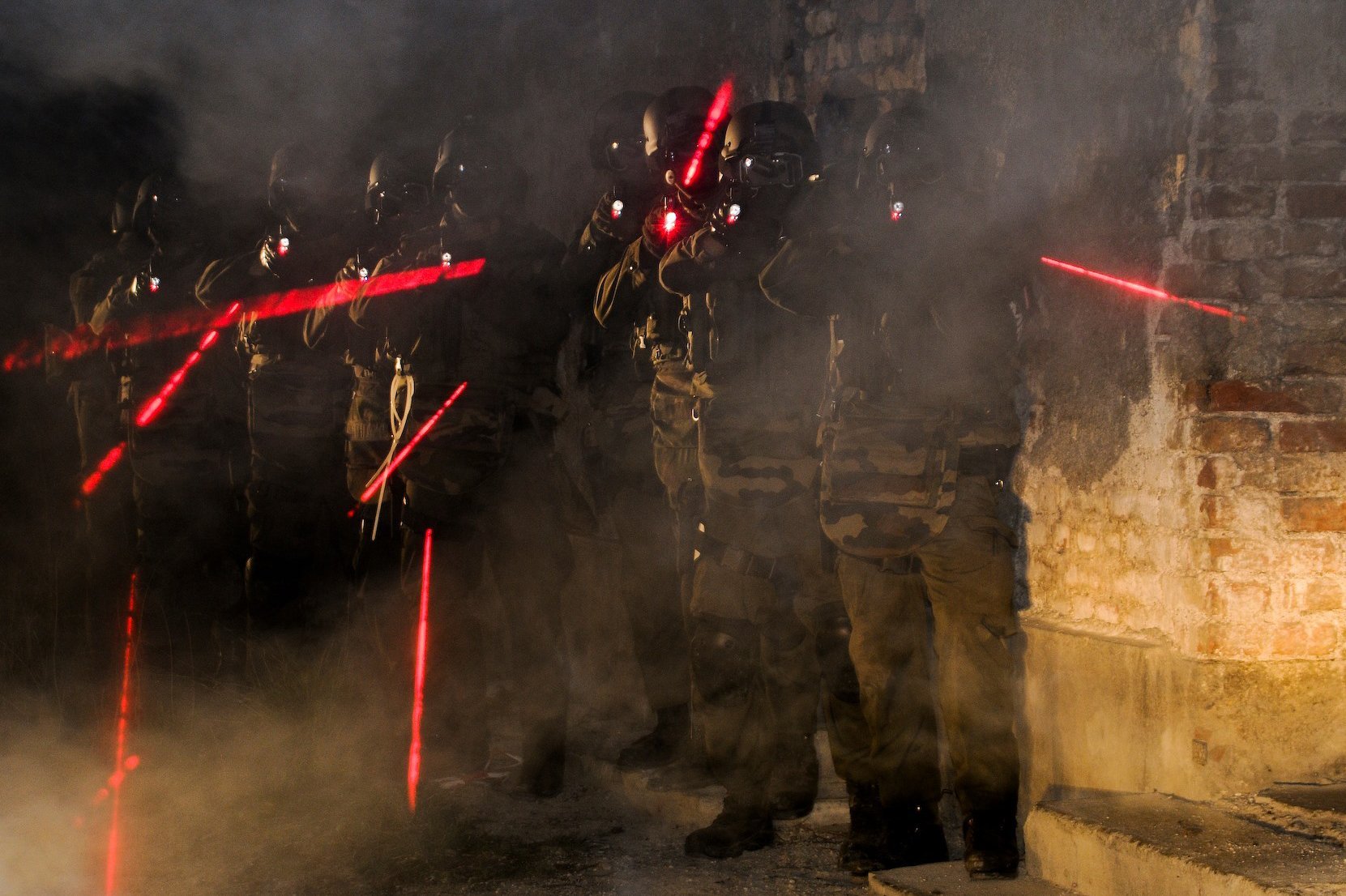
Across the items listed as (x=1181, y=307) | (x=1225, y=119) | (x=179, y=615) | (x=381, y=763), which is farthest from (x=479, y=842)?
(x=179, y=615)

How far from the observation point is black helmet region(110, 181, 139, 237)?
724 centimetres

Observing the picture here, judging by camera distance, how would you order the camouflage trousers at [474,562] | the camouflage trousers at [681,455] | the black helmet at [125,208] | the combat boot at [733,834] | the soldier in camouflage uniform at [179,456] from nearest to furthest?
1. the combat boot at [733,834]
2. the camouflage trousers at [681,455]
3. the camouflage trousers at [474,562]
4. the soldier in camouflage uniform at [179,456]
5. the black helmet at [125,208]

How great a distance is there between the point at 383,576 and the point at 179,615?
1.87 metres

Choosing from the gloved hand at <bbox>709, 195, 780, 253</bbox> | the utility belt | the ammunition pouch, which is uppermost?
the gloved hand at <bbox>709, 195, 780, 253</bbox>

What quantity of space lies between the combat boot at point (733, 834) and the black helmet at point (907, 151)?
6.06 ft

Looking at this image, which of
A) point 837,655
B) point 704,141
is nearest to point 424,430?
point 704,141

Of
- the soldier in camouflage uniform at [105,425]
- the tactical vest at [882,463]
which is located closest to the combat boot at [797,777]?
the tactical vest at [882,463]

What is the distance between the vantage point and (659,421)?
173 inches

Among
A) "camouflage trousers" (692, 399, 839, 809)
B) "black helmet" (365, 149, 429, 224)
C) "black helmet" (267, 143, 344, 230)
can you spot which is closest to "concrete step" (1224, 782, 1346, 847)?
"camouflage trousers" (692, 399, 839, 809)

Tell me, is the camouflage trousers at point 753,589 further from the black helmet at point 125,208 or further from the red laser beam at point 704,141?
the black helmet at point 125,208

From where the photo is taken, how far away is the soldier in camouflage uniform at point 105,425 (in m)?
7.34

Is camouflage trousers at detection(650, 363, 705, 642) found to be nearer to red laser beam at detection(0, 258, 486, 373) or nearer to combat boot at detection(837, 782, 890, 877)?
combat boot at detection(837, 782, 890, 877)

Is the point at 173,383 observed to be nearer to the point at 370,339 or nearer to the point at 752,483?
the point at 370,339

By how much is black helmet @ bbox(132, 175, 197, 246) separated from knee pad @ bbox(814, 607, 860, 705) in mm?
4697
